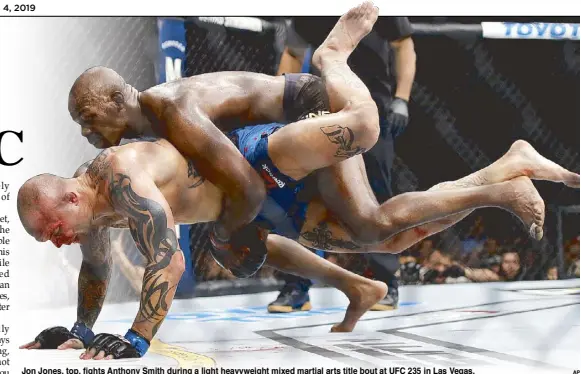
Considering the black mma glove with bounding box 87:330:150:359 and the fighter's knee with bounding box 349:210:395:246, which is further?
the fighter's knee with bounding box 349:210:395:246

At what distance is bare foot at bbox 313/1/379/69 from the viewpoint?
1.37 m

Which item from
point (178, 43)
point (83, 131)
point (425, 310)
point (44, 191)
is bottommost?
point (425, 310)

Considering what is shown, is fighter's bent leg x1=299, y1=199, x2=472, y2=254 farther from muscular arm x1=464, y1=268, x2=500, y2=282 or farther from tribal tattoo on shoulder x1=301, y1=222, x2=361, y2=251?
muscular arm x1=464, y1=268, x2=500, y2=282

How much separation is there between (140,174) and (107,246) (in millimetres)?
259

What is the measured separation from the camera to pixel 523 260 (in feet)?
8.54

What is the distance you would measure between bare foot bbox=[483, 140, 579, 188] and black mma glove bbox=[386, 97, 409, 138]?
37 cm

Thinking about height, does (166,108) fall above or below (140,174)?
above

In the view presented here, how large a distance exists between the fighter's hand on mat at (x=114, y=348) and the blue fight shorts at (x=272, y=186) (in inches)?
14.0

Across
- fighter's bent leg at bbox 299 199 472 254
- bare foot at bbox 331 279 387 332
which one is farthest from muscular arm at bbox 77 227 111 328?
bare foot at bbox 331 279 387 332

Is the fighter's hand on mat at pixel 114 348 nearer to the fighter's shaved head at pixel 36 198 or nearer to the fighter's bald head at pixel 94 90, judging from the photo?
the fighter's shaved head at pixel 36 198

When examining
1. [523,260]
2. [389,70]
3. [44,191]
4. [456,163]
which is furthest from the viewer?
[523,260]

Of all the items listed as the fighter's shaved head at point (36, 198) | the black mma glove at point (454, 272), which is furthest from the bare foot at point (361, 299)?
the black mma glove at point (454, 272)

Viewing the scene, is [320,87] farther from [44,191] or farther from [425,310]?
[425,310]
